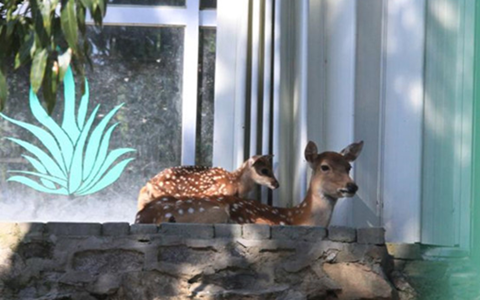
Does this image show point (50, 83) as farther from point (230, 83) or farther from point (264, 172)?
point (230, 83)

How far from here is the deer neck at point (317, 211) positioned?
22.6ft

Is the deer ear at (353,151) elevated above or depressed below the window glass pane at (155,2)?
below

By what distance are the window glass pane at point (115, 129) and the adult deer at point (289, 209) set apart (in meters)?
0.80

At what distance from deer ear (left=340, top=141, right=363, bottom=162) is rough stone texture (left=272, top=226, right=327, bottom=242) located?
0.66m

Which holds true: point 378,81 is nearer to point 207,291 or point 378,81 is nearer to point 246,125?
point 246,125

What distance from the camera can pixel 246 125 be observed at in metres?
7.58

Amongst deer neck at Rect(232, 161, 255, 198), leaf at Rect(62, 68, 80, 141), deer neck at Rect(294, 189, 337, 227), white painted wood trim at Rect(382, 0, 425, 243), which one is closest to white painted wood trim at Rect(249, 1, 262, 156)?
deer neck at Rect(232, 161, 255, 198)

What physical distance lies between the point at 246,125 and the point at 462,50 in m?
2.12

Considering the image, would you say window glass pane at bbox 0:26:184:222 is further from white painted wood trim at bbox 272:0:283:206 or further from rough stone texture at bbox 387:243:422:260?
rough stone texture at bbox 387:243:422:260

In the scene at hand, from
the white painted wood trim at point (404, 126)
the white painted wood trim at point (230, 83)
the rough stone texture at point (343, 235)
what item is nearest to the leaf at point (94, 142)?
the white painted wood trim at point (230, 83)

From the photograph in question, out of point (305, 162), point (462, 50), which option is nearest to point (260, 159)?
point (305, 162)

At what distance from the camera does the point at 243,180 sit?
733cm

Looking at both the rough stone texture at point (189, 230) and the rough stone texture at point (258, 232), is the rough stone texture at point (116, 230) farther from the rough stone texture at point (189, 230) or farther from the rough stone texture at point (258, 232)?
the rough stone texture at point (258, 232)

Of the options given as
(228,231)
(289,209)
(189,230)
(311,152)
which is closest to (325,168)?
(311,152)
